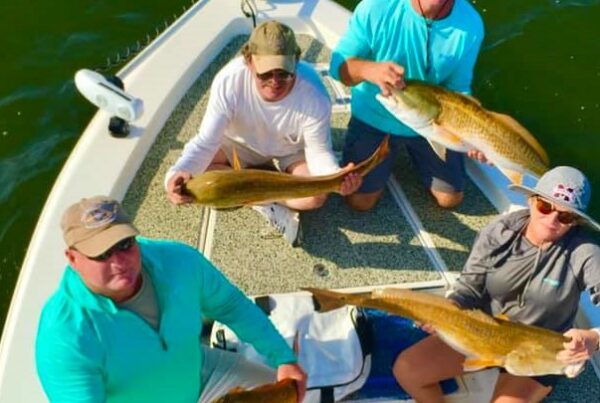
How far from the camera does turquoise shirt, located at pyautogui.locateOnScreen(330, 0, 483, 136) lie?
429cm

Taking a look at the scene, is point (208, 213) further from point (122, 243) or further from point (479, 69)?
point (479, 69)

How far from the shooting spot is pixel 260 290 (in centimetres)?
422

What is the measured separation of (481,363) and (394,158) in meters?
1.79

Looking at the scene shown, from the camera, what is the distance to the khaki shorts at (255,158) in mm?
4457

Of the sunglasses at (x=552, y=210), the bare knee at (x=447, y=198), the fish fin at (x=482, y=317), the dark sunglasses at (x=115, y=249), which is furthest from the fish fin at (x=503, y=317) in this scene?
the dark sunglasses at (x=115, y=249)

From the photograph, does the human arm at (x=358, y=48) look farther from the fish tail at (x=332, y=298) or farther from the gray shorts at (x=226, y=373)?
the gray shorts at (x=226, y=373)

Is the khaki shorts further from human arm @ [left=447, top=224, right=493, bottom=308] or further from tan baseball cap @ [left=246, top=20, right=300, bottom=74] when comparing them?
human arm @ [left=447, top=224, right=493, bottom=308]

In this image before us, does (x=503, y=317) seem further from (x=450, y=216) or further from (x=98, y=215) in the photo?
(x=98, y=215)

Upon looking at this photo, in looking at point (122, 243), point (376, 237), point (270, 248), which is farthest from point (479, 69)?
point (122, 243)

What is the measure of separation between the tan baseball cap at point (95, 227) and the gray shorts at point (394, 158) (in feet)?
6.97

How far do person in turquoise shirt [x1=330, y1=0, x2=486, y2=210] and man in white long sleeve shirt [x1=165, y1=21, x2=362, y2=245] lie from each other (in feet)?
1.03

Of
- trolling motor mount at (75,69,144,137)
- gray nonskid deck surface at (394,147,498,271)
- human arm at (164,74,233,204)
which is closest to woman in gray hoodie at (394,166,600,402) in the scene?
gray nonskid deck surface at (394,147,498,271)

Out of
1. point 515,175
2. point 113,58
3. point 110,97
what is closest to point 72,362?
point 110,97

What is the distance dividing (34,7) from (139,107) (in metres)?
3.50
